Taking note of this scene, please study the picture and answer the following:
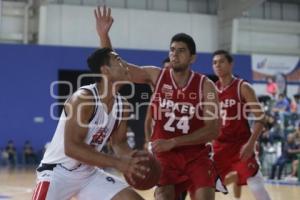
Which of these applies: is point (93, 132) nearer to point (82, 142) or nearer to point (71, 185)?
point (82, 142)

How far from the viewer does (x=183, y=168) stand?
471 centimetres

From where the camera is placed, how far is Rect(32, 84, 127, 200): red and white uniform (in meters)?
3.96

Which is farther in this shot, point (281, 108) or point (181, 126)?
point (281, 108)

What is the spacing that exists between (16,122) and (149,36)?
238 inches

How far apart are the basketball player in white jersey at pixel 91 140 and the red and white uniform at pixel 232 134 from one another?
220 cm

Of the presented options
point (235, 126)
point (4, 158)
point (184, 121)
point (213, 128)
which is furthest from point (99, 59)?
point (4, 158)

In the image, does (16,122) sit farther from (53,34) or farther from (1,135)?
(53,34)

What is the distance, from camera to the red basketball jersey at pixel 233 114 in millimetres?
6180

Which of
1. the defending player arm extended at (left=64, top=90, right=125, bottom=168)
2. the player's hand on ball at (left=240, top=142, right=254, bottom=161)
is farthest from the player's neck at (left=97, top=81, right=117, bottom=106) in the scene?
the player's hand on ball at (left=240, top=142, right=254, bottom=161)

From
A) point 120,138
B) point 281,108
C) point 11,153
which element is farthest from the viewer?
point 11,153

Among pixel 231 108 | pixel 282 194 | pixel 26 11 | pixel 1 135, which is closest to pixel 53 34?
pixel 26 11

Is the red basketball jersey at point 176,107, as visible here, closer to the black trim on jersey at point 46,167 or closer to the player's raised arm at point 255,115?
the black trim on jersey at point 46,167

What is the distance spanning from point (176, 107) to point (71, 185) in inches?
48.2

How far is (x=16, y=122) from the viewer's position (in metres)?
19.0
